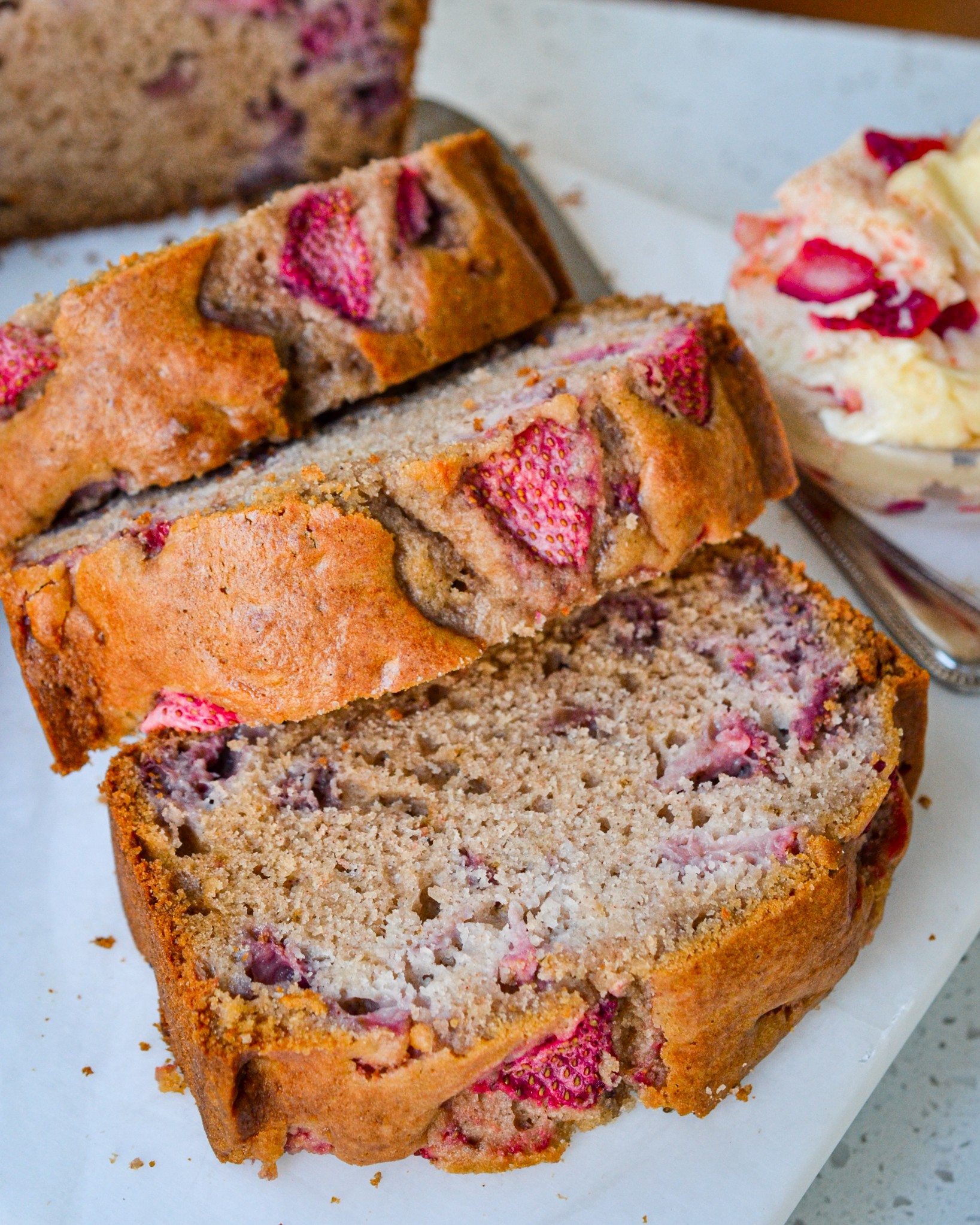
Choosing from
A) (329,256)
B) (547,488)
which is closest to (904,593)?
(547,488)

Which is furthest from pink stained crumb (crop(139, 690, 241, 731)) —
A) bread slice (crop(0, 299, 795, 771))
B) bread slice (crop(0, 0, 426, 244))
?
bread slice (crop(0, 0, 426, 244))

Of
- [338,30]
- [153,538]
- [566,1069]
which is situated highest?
[338,30]

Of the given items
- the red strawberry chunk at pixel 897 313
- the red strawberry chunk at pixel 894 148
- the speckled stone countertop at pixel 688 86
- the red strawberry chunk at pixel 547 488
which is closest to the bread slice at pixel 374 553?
the red strawberry chunk at pixel 547 488

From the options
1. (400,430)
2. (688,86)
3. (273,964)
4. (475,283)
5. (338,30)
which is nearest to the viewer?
(273,964)

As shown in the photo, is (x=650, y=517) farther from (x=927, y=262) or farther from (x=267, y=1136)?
(x=267, y=1136)

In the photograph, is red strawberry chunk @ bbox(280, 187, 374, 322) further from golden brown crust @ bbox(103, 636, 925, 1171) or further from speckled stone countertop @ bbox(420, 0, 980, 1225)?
speckled stone countertop @ bbox(420, 0, 980, 1225)

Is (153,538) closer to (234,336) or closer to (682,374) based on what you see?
(234,336)

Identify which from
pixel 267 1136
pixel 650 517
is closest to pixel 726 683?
pixel 650 517
